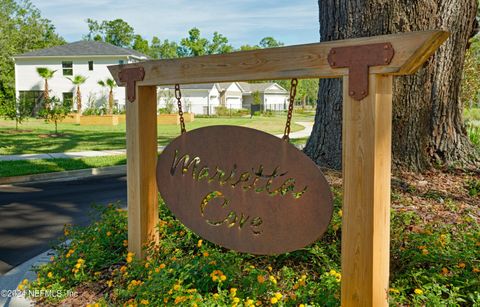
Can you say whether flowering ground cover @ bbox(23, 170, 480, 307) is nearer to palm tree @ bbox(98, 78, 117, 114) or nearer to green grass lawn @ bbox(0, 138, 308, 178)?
green grass lawn @ bbox(0, 138, 308, 178)

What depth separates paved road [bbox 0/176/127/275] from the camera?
5934mm

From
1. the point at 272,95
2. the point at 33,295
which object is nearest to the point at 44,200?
the point at 33,295

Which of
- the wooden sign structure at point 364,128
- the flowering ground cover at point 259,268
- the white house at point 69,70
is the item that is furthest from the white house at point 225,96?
the wooden sign structure at point 364,128

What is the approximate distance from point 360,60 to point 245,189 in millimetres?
1257

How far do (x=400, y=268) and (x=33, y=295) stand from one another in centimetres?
294

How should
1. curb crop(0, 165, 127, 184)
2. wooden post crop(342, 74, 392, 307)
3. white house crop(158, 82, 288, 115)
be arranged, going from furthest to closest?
white house crop(158, 82, 288, 115) < curb crop(0, 165, 127, 184) < wooden post crop(342, 74, 392, 307)

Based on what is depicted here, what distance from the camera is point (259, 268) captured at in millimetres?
4059

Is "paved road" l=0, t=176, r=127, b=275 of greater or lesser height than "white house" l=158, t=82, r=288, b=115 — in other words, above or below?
below

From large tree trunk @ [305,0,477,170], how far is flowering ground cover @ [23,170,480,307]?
1260 millimetres

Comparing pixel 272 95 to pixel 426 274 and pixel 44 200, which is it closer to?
pixel 44 200

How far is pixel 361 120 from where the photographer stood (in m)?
2.87

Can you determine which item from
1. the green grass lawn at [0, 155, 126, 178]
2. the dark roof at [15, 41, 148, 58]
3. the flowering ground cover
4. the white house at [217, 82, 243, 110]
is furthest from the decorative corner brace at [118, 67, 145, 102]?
the white house at [217, 82, 243, 110]

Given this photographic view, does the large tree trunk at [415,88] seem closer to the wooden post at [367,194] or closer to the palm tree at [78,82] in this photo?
the wooden post at [367,194]

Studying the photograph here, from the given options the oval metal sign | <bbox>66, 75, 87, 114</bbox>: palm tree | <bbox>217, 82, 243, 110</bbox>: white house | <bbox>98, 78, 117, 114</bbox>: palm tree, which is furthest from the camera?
<bbox>217, 82, 243, 110</bbox>: white house
